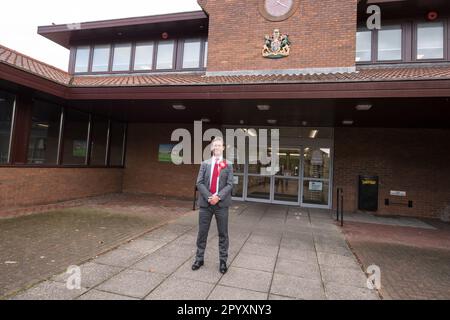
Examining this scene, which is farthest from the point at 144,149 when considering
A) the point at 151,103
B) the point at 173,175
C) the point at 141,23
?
the point at 141,23

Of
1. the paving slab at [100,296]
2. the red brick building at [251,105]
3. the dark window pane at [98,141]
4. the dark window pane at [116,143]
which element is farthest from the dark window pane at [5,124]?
the paving slab at [100,296]

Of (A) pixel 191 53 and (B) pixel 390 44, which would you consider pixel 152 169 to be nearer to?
(A) pixel 191 53

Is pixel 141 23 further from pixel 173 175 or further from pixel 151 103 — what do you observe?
pixel 173 175

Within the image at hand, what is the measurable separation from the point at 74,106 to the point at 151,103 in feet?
10.2

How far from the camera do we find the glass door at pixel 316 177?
1020cm

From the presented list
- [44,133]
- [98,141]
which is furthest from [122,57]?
[44,133]

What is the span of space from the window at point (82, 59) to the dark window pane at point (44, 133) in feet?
16.2

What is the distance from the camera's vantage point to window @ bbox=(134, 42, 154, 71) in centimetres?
→ 1192

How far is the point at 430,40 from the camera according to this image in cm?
932

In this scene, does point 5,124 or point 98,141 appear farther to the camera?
point 98,141

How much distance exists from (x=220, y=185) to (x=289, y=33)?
825 cm

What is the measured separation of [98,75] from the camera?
40.3 ft

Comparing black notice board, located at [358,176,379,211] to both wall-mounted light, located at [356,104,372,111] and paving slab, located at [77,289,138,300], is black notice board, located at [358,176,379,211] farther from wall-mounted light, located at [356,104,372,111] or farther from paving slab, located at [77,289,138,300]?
paving slab, located at [77,289,138,300]

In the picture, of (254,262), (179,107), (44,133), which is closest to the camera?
(254,262)
